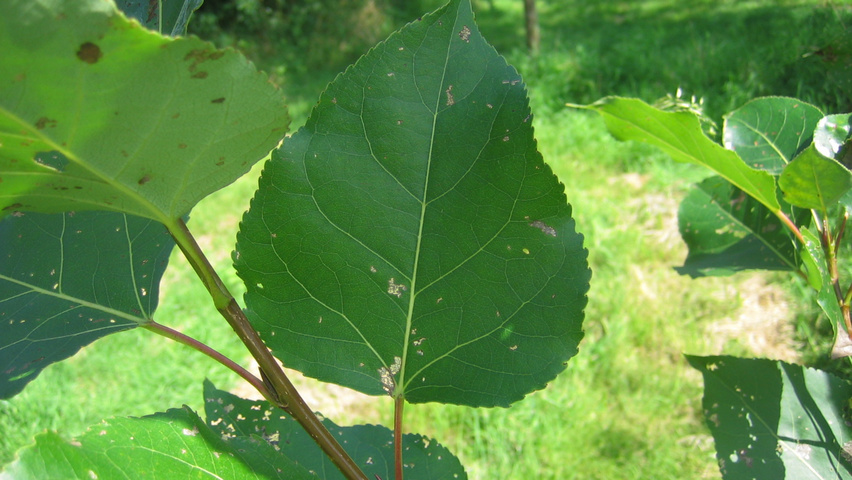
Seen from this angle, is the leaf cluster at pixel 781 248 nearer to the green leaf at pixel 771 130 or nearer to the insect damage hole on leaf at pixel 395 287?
the green leaf at pixel 771 130

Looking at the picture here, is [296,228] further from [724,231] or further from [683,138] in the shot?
[724,231]

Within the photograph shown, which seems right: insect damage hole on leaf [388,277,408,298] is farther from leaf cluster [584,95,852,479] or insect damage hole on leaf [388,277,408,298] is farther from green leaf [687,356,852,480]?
green leaf [687,356,852,480]

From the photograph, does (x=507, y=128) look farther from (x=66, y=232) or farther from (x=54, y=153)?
(x=66, y=232)

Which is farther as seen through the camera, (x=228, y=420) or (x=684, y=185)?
(x=684, y=185)

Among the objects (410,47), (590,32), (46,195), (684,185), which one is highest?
(590,32)

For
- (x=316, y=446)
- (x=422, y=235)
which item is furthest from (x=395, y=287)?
(x=316, y=446)

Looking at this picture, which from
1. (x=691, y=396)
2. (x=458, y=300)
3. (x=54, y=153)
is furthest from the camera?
(x=691, y=396)

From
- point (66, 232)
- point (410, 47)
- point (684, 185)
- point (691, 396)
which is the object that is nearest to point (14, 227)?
point (66, 232)
